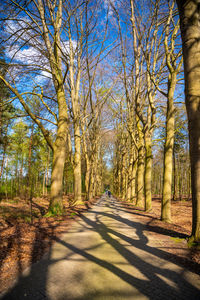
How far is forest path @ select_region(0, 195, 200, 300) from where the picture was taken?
2.37 meters

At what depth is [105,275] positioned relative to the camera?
285cm

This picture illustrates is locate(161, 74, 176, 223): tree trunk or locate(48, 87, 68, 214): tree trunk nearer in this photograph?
locate(161, 74, 176, 223): tree trunk

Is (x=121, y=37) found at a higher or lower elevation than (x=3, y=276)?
higher

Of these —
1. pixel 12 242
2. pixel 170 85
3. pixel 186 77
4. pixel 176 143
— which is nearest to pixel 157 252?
pixel 12 242

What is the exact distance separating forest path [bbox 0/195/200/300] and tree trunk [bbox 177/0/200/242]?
1.45m

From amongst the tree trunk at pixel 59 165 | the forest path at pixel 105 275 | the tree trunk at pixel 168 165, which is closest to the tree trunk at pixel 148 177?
the tree trunk at pixel 168 165

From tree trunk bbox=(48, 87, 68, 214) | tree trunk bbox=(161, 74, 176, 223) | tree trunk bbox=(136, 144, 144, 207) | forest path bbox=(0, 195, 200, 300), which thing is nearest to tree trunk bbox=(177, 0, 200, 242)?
forest path bbox=(0, 195, 200, 300)

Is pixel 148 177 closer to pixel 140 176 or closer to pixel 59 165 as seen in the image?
pixel 140 176

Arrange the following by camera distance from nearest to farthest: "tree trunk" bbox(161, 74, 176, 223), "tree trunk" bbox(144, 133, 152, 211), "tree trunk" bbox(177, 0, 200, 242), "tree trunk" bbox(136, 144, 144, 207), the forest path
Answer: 1. the forest path
2. "tree trunk" bbox(177, 0, 200, 242)
3. "tree trunk" bbox(161, 74, 176, 223)
4. "tree trunk" bbox(144, 133, 152, 211)
5. "tree trunk" bbox(136, 144, 144, 207)

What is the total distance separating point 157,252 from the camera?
3969mm

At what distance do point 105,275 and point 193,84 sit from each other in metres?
4.55

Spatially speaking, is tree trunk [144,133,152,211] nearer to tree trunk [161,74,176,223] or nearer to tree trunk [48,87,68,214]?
tree trunk [161,74,176,223]

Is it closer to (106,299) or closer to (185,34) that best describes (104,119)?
(185,34)

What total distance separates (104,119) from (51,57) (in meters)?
17.1
